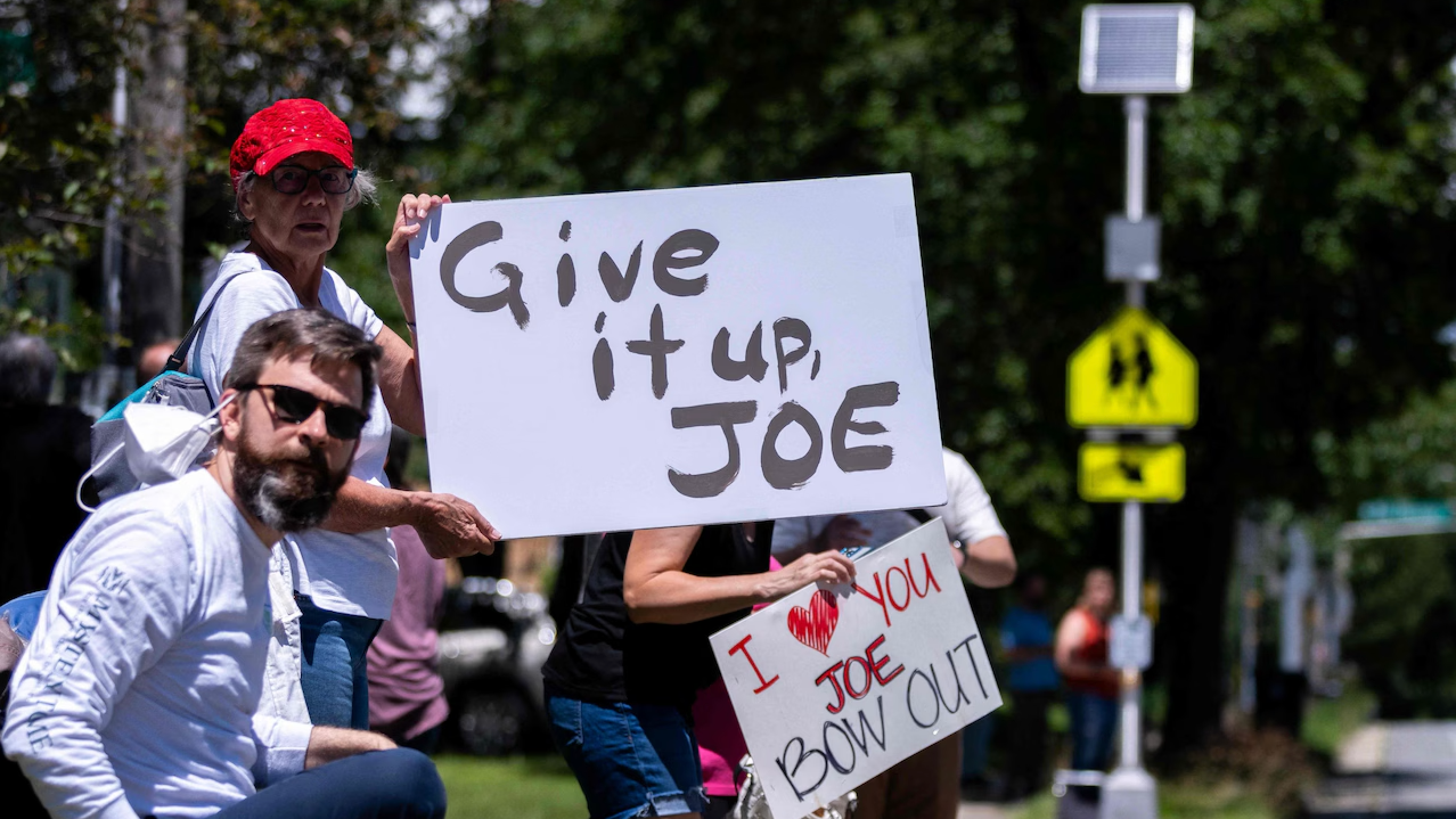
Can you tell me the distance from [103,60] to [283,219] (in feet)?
10.9

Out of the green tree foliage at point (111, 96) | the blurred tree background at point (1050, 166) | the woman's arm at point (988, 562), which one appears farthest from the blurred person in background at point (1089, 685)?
the woman's arm at point (988, 562)

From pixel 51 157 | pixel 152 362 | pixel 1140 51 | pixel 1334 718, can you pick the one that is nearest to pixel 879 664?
pixel 152 362

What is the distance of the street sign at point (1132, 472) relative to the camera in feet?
35.7

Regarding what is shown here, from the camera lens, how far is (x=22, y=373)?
16.2 feet

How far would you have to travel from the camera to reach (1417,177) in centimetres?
1396

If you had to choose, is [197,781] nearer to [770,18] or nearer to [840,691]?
[840,691]

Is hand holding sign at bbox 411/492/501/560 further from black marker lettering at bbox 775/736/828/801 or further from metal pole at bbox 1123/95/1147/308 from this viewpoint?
metal pole at bbox 1123/95/1147/308

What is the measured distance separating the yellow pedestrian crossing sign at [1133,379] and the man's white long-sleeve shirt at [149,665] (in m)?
8.66

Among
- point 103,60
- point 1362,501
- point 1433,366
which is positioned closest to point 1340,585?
point 1362,501

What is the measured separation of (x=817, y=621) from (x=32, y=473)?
244 centimetres

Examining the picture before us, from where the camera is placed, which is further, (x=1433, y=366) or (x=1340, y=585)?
(x=1340, y=585)

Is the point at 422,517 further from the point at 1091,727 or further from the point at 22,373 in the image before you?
the point at 1091,727

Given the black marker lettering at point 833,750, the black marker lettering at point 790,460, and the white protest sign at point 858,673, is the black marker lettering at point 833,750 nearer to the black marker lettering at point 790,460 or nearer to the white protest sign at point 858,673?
Answer: the white protest sign at point 858,673

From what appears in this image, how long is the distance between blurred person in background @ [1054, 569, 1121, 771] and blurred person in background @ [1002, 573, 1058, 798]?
830 mm
